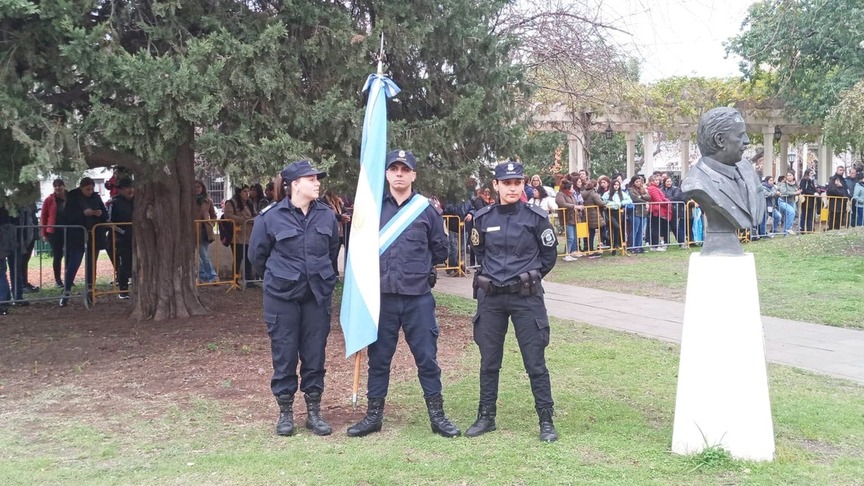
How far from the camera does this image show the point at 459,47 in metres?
9.16

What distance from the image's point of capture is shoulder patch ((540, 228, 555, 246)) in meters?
5.63

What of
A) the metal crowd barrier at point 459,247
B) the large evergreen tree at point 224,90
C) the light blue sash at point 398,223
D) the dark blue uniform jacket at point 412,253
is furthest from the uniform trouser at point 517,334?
the metal crowd barrier at point 459,247

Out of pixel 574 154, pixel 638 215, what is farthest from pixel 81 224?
pixel 574 154

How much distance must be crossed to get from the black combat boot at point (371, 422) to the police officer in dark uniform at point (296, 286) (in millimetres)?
216

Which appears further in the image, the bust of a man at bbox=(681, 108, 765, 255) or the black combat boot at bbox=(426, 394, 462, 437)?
the black combat boot at bbox=(426, 394, 462, 437)

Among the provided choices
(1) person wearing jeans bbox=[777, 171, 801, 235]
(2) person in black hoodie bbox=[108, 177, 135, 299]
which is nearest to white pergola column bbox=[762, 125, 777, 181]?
(1) person wearing jeans bbox=[777, 171, 801, 235]

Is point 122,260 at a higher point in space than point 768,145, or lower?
lower

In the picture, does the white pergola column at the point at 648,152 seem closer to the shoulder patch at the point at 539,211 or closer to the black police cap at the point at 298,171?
the shoulder patch at the point at 539,211

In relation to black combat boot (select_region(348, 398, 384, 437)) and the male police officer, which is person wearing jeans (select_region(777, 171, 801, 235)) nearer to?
the male police officer

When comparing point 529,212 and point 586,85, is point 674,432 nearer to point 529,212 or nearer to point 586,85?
point 529,212

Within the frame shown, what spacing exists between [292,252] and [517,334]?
170 cm

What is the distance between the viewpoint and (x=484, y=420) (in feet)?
18.9

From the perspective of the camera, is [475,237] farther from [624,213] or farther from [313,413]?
[624,213]

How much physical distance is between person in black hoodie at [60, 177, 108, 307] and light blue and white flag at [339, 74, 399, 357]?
294 inches
